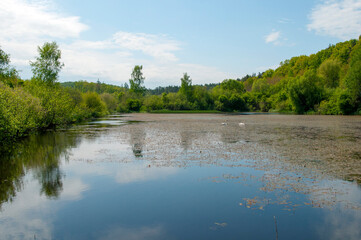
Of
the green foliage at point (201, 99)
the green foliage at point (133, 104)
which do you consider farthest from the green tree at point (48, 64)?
the green foliage at point (201, 99)

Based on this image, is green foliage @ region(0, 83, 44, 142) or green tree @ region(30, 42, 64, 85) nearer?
green foliage @ region(0, 83, 44, 142)

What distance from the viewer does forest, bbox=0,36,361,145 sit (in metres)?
23.0

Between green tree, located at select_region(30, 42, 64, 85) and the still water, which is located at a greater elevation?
green tree, located at select_region(30, 42, 64, 85)

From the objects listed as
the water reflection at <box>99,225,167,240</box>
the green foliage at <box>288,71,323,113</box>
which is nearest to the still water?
the water reflection at <box>99,225,167,240</box>

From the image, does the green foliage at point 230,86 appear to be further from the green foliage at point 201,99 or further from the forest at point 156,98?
the green foliage at point 201,99

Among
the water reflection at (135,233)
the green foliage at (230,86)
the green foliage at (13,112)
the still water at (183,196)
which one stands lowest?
the water reflection at (135,233)

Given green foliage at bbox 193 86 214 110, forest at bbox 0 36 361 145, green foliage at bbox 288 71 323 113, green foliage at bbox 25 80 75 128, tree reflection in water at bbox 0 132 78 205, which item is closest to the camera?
tree reflection in water at bbox 0 132 78 205

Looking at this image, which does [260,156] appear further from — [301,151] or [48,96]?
[48,96]

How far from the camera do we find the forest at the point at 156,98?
75.6 feet

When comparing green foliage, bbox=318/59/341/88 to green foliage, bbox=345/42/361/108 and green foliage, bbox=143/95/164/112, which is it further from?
green foliage, bbox=143/95/164/112

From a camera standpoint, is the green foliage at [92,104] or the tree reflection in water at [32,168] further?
the green foliage at [92,104]

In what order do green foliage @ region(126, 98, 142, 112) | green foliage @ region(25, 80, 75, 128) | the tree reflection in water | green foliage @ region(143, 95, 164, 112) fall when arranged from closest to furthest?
1. the tree reflection in water
2. green foliage @ region(25, 80, 75, 128)
3. green foliage @ region(126, 98, 142, 112)
4. green foliage @ region(143, 95, 164, 112)

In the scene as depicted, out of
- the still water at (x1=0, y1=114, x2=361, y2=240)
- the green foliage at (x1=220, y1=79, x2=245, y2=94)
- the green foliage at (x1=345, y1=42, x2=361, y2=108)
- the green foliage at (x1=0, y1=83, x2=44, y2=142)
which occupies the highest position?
the green foliage at (x1=220, y1=79, x2=245, y2=94)

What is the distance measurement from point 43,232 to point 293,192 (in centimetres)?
675
